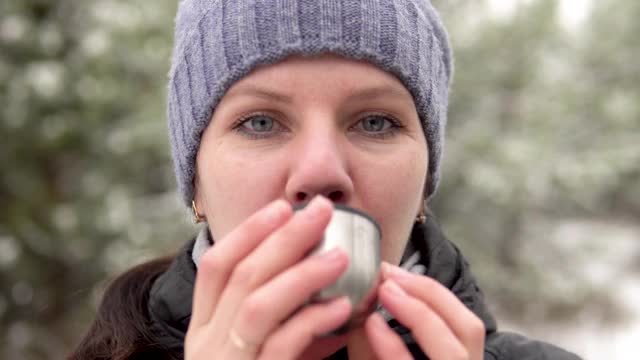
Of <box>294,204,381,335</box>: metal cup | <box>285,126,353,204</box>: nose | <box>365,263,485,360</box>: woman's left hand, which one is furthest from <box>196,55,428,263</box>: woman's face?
<box>365,263,485,360</box>: woman's left hand

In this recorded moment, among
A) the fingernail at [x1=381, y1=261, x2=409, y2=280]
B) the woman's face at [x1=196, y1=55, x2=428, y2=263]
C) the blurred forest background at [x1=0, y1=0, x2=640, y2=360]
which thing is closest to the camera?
the fingernail at [x1=381, y1=261, x2=409, y2=280]

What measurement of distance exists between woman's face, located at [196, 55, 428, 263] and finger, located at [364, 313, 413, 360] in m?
0.26

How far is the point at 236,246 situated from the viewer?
1055 mm

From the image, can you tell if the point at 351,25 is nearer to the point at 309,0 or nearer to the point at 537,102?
the point at 309,0

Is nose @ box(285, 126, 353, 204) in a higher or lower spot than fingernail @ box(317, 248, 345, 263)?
higher

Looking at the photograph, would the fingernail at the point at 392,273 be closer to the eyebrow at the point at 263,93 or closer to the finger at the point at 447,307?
the finger at the point at 447,307

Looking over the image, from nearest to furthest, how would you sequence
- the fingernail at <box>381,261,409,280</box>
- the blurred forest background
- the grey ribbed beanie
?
the fingernail at <box>381,261,409,280</box> → the grey ribbed beanie → the blurred forest background

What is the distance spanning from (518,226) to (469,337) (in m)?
6.35

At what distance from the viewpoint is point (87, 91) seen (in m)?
4.15

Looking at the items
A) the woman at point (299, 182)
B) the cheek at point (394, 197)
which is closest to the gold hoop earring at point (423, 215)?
the woman at point (299, 182)

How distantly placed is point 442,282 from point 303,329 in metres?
0.66

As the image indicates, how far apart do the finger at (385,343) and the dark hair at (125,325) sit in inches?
25.5

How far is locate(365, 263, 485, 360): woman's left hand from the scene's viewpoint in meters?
1.06

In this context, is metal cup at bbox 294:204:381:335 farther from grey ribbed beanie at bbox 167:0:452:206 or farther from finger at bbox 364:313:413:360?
grey ribbed beanie at bbox 167:0:452:206
